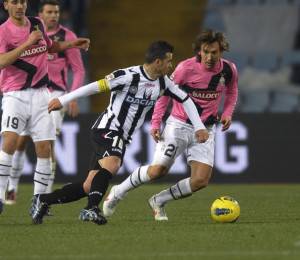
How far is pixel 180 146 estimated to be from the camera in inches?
385

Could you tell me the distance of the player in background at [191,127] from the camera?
9.54m

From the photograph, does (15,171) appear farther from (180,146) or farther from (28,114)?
(180,146)

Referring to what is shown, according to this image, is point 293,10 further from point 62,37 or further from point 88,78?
point 62,37

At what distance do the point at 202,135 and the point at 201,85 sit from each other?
93cm

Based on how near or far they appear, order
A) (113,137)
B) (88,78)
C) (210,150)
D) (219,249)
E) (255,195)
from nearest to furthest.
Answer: (219,249) → (113,137) → (210,150) → (255,195) → (88,78)

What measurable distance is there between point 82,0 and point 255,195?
808cm

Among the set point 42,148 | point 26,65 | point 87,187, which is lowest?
point 87,187

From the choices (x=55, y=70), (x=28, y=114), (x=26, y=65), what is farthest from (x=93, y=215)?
(x=55, y=70)

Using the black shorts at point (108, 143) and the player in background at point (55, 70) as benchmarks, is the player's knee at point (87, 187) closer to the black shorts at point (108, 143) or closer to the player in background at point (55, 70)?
the black shorts at point (108, 143)

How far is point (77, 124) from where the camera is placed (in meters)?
15.9

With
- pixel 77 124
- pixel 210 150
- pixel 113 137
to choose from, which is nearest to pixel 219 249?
pixel 113 137

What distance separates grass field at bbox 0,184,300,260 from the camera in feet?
22.9

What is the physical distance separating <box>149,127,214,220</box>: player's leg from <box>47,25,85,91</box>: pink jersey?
2.61 metres

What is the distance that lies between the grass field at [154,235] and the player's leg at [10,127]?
1.49 feet
